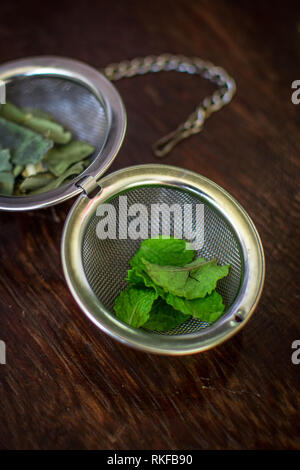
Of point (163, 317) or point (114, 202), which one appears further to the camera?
point (114, 202)

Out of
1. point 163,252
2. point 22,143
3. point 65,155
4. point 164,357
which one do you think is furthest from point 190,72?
point 164,357

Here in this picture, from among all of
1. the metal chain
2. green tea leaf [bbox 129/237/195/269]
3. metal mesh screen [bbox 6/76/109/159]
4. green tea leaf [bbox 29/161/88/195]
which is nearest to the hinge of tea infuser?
green tea leaf [bbox 29/161/88/195]

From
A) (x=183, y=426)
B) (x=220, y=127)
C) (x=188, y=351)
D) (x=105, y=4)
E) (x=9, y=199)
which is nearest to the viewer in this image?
(x=188, y=351)

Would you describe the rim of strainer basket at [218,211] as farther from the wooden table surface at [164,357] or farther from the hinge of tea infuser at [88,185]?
the wooden table surface at [164,357]

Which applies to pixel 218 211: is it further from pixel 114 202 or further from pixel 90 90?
pixel 90 90
